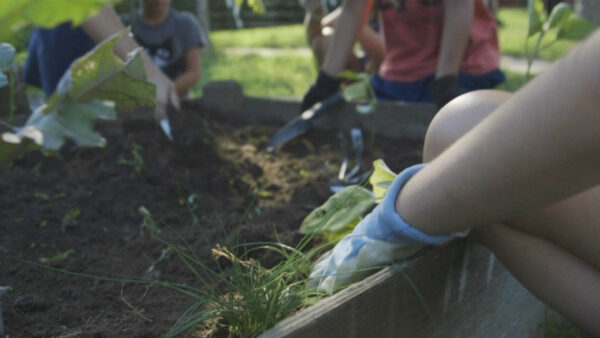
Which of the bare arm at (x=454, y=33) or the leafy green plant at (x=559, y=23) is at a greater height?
the leafy green plant at (x=559, y=23)

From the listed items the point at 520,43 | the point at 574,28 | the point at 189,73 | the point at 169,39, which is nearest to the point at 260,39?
the point at 520,43

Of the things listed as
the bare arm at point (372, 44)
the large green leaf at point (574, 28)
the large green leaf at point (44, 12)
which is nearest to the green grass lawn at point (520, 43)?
the bare arm at point (372, 44)

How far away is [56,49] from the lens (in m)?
2.86

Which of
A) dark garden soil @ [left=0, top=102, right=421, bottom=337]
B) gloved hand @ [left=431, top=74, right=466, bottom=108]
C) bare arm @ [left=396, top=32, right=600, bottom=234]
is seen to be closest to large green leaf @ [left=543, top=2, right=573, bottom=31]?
gloved hand @ [left=431, top=74, right=466, bottom=108]

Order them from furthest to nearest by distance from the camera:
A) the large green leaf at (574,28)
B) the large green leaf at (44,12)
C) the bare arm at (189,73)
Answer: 1. the bare arm at (189,73)
2. the large green leaf at (574,28)
3. the large green leaf at (44,12)

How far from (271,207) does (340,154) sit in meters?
0.68

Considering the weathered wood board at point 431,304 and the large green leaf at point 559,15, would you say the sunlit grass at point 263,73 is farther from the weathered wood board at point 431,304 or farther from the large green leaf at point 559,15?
the weathered wood board at point 431,304

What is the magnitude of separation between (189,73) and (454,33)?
1615 mm

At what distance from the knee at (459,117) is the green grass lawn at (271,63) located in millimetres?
2463

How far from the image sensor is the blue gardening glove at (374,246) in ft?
3.33

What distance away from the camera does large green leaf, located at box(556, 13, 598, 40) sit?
1.97m

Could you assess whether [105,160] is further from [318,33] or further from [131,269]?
[318,33]

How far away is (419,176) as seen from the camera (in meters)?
0.96

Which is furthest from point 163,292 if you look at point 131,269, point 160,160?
point 160,160
